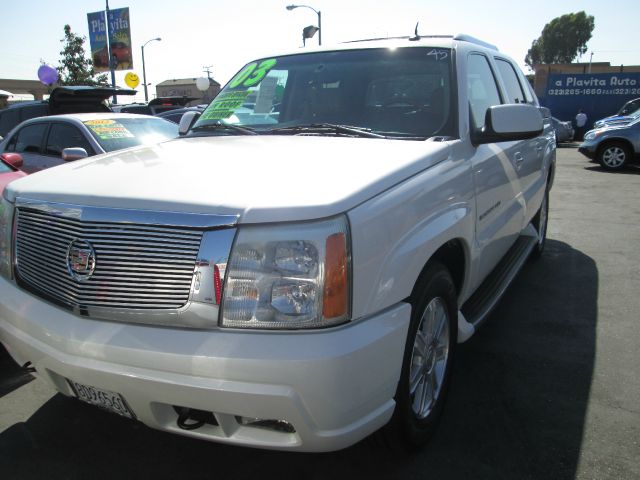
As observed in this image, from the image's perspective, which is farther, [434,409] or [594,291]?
[594,291]

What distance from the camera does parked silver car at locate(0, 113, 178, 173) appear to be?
22.0 feet

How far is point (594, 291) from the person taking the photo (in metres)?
4.77

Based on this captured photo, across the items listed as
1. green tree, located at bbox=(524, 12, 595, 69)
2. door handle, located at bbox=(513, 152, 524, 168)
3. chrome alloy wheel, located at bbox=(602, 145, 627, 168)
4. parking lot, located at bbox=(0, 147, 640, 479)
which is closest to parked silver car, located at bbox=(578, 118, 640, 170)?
chrome alloy wheel, located at bbox=(602, 145, 627, 168)

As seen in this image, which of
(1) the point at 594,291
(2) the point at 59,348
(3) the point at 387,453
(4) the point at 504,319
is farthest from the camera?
(1) the point at 594,291

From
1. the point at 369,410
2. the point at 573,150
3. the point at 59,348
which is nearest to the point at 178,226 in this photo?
the point at 59,348

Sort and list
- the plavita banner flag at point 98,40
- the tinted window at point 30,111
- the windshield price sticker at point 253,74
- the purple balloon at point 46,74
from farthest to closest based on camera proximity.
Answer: the plavita banner flag at point 98,40 < the purple balloon at point 46,74 < the tinted window at point 30,111 < the windshield price sticker at point 253,74

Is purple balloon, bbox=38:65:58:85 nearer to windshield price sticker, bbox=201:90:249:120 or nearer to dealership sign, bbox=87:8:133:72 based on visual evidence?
dealership sign, bbox=87:8:133:72

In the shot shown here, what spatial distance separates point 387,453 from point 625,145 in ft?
44.0

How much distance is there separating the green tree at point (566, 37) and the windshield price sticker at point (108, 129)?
106m

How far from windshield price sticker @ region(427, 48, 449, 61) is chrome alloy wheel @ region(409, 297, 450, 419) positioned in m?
1.47

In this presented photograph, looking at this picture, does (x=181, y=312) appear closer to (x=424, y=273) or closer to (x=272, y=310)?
(x=272, y=310)

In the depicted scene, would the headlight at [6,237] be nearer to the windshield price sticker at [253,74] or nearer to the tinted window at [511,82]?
the windshield price sticker at [253,74]

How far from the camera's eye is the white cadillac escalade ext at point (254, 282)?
6.00 feet

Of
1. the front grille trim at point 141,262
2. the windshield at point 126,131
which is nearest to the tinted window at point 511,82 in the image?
the front grille trim at point 141,262
